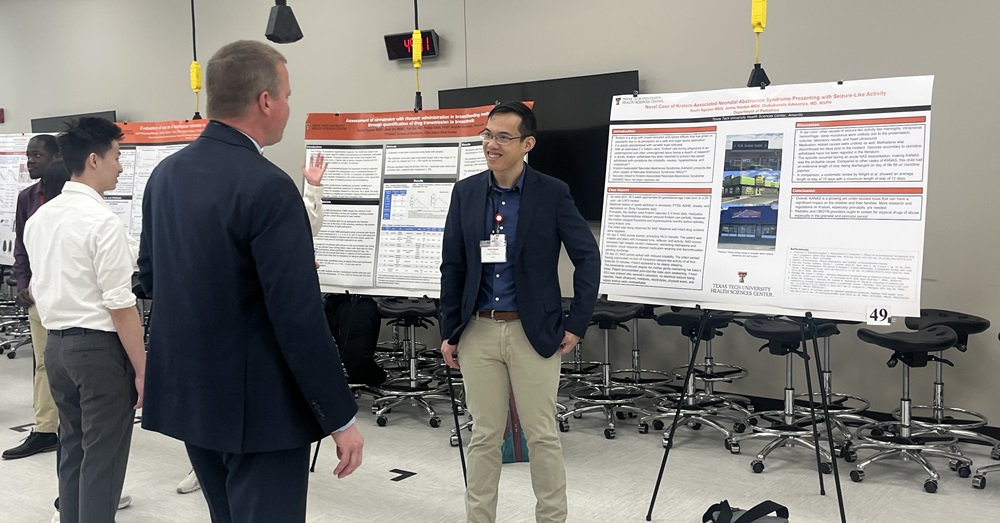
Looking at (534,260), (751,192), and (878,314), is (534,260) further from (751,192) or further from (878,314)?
(878,314)

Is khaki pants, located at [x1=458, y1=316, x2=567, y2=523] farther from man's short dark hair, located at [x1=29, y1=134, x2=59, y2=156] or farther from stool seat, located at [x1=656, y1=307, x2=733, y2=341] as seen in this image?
man's short dark hair, located at [x1=29, y1=134, x2=59, y2=156]

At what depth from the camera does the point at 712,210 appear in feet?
10.8

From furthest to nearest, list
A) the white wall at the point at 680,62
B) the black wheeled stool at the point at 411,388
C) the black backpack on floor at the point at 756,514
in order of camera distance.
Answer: the black wheeled stool at the point at 411,388
the white wall at the point at 680,62
the black backpack on floor at the point at 756,514

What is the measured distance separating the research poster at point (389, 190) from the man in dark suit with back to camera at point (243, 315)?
2.27 meters

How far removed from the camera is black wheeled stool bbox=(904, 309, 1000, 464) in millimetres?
4262

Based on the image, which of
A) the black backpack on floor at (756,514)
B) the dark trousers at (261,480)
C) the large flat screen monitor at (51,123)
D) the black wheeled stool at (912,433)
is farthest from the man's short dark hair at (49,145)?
the large flat screen monitor at (51,123)

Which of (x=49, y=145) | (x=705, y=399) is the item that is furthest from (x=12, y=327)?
(x=705, y=399)

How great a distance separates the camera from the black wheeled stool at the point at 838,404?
177 inches

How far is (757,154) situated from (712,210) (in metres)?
0.29

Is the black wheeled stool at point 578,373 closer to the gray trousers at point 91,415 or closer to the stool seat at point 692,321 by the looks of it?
the stool seat at point 692,321

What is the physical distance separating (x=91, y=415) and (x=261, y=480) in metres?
1.41

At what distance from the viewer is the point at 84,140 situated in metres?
2.90

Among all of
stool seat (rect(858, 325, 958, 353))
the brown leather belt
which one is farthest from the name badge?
stool seat (rect(858, 325, 958, 353))

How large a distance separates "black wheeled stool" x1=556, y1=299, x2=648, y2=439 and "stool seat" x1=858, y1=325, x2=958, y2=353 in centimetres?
147
